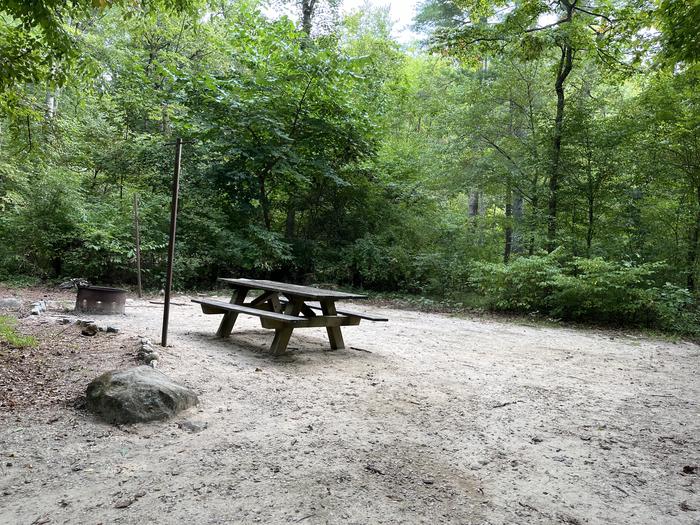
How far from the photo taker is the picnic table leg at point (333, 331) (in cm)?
530

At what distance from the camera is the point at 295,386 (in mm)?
3877

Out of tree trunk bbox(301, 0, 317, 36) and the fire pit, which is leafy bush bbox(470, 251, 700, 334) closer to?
the fire pit

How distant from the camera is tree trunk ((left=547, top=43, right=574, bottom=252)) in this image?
32.4 feet

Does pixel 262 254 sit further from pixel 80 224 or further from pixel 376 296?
pixel 80 224

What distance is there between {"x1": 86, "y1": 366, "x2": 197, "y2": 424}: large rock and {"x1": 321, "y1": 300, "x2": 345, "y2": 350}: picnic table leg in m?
2.26

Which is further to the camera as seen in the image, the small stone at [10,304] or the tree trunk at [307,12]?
the tree trunk at [307,12]

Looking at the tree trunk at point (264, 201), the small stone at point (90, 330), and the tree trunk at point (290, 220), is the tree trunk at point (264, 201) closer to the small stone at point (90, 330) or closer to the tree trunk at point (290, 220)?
the tree trunk at point (290, 220)

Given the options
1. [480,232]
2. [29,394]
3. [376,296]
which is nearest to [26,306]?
[29,394]

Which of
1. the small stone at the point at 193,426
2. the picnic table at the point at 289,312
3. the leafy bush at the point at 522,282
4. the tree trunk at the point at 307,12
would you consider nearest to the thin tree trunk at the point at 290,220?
the leafy bush at the point at 522,282

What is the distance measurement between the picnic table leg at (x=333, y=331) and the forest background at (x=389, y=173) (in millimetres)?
4023

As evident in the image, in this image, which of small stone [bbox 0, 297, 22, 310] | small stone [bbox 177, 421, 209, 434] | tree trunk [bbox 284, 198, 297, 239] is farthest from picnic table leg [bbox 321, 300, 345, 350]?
tree trunk [bbox 284, 198, 297, 239]

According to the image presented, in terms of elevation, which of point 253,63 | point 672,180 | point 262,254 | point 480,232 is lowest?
point 262,254

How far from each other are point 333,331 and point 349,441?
8.34ft

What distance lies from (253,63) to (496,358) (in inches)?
387
